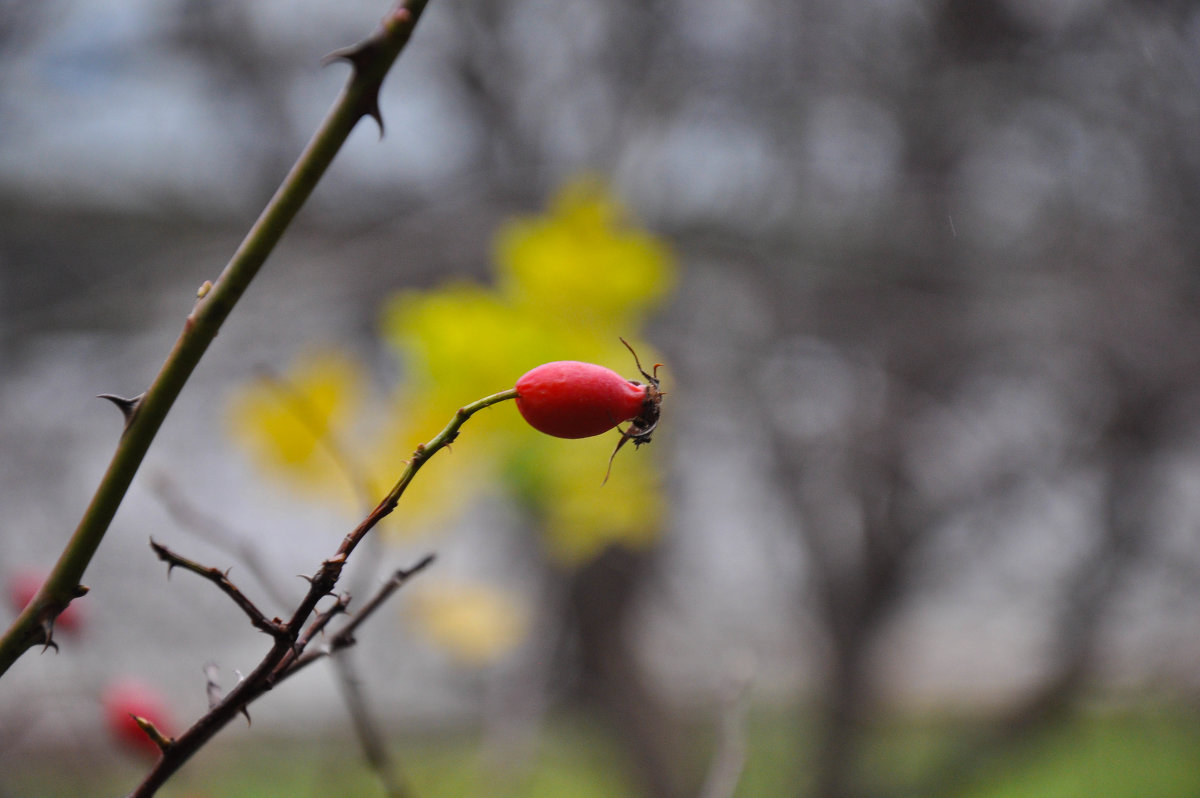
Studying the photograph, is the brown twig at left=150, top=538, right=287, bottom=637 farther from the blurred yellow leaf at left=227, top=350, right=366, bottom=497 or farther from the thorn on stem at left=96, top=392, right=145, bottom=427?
the blurred yellow leaf at left=227, top=350, right=366, bottom=497

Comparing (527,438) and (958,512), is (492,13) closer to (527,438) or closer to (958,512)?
(958,512)

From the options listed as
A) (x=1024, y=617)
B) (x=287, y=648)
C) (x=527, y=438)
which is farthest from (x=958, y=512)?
(x=287, y=648)

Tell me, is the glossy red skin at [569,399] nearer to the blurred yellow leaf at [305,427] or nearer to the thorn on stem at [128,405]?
the thorn on stem at [128,405]

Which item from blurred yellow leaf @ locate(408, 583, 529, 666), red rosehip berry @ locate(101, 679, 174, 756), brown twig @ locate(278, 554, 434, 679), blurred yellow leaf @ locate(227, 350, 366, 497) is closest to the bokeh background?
blurred yellow leaf @ locate(408, 583, 529, 666)

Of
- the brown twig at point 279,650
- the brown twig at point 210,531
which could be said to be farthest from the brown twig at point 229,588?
the brown twig at point 210,531

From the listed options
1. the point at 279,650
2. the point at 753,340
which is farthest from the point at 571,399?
the point at 753,340
